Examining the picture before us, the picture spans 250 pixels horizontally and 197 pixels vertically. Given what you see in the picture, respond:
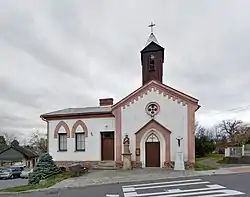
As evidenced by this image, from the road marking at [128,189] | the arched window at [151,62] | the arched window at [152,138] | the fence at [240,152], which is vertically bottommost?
the road marking at [128,189]

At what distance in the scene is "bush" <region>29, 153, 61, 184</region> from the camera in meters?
20.7

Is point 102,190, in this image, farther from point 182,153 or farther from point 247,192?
point 182,153

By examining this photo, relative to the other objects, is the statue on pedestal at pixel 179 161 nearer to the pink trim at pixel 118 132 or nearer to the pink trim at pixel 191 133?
the pink trim at pixel 191 133

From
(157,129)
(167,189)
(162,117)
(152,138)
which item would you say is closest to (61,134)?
(152,138)

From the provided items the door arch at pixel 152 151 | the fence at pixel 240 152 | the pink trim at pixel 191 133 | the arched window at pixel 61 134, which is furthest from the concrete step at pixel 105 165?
the fence at pixel 240 152

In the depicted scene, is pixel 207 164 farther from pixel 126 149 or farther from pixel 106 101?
pixel 106 101

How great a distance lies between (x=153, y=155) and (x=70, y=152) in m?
6.68

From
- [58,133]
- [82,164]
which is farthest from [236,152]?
[58,133]

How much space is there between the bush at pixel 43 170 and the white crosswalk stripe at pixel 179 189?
325 inches

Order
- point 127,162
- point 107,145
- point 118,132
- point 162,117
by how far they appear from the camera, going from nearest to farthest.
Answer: point 127,162 < point 162,117 < point 118,132 < point 107,145

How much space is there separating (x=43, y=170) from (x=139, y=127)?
695 cm

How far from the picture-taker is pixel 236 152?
27.5 meters

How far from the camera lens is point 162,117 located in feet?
74.1

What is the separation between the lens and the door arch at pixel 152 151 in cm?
2253
